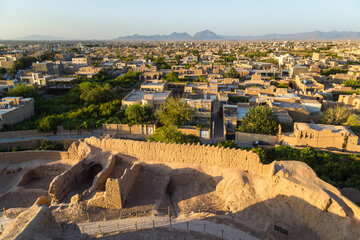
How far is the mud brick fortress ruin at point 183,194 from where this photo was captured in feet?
36.7

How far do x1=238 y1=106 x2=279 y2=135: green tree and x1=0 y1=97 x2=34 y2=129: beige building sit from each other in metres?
25.9

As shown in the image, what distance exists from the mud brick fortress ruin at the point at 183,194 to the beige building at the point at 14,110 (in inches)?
432

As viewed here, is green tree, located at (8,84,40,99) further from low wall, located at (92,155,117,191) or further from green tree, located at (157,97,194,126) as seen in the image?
low wall, located at (92,155,117,191)

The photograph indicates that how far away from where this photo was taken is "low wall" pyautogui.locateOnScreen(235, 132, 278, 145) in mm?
22781

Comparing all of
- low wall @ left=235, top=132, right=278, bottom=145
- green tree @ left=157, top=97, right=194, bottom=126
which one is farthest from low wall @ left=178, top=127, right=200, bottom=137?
low wall @ left=235, top=132, right=278, bottom=145

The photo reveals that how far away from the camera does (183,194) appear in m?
15.3

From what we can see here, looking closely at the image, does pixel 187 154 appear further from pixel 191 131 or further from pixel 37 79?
pixel 37 79

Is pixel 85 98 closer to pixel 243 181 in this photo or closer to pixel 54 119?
pixel 54 119

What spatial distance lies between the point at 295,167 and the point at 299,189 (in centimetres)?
203

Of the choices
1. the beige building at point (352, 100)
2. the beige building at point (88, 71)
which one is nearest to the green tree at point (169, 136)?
the beige building at point (352, 100)

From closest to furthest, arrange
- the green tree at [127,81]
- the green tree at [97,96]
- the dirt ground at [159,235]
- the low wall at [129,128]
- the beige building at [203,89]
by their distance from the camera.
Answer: the dirt ground at [159,235], the low wall at [129,128], the green tree at [97,96], the beige building at [203,89], the green tree at [127,81]

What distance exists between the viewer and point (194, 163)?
16.3 m

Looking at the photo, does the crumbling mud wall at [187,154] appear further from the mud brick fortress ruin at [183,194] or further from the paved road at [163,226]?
the paved road at [163,226]

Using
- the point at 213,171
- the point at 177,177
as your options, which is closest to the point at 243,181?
the point at 213,171
